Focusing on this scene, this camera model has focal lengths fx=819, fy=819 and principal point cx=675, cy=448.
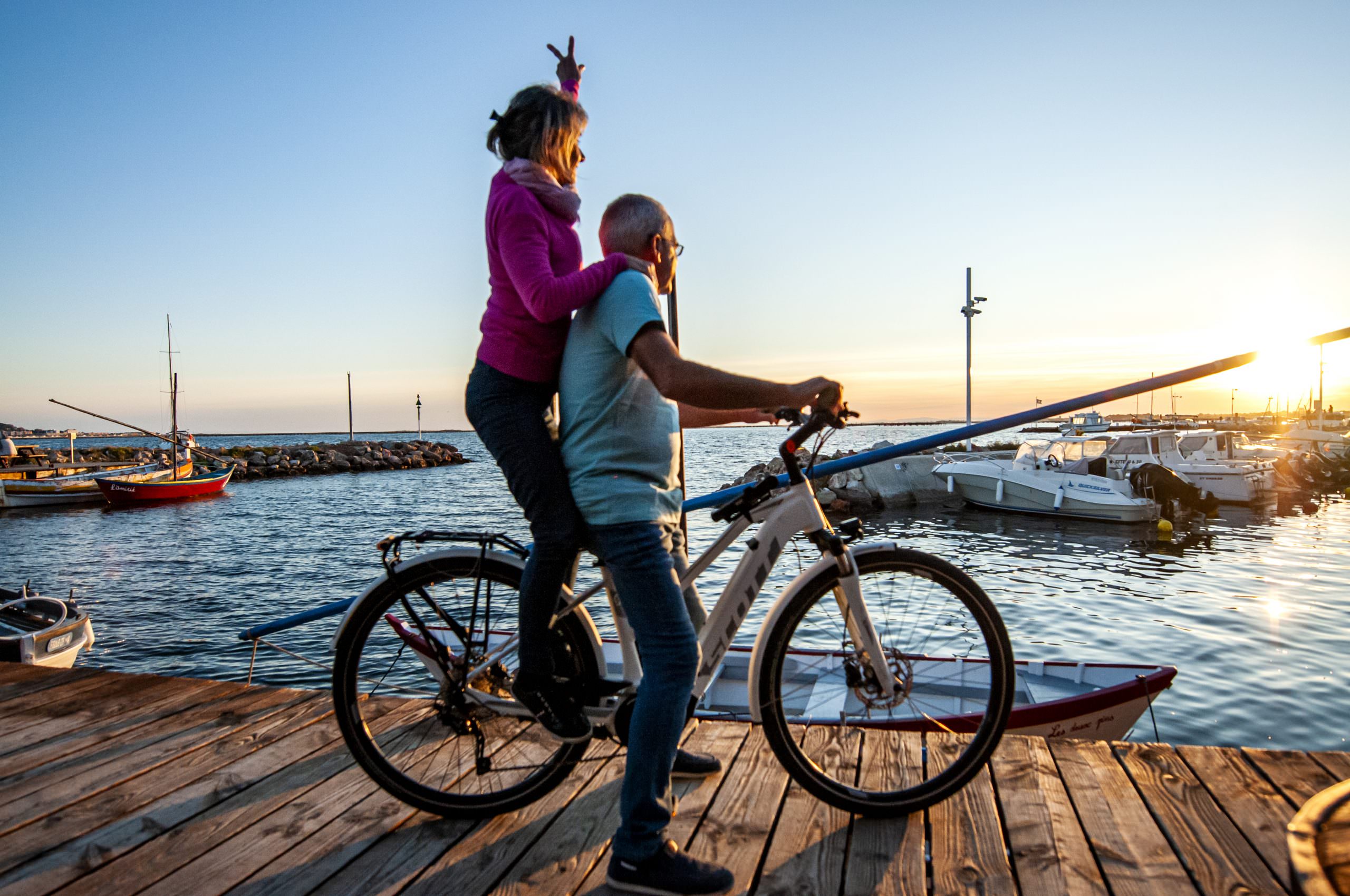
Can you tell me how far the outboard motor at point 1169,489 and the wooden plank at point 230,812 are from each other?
94.8 ft

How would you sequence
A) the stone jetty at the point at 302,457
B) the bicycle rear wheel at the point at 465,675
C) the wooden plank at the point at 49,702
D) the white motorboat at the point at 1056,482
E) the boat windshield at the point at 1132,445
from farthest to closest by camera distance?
the stone jetty at the point at 302,457 → the boat windshield at the point at 1132,445 → the white motorboat at the point at 1056,482 → the wooden plank at the point at 49,702 → the bicycle rear wheel at the point at 465,675

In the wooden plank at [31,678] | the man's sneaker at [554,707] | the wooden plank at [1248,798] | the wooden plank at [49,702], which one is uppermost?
the man's sneaker at [554,707]

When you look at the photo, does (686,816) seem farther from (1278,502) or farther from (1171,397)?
(1171,397)

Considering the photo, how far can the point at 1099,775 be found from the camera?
253 centimetres

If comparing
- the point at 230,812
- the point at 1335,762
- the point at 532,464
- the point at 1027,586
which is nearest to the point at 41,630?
the point at 230,812

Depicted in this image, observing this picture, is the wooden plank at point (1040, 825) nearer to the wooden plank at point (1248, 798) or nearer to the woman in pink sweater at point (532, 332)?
the wooden plank at point (1248, 798)

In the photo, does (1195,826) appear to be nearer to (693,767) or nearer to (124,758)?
(693,767)

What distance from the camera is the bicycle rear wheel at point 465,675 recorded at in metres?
2.35

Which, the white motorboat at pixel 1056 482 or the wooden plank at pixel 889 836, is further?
the white motorboat at pixel 1056 482

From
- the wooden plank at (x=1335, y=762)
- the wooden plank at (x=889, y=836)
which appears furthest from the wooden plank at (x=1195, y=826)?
the wooden plank at (x=889, y=836)

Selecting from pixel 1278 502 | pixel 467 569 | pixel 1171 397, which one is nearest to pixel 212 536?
pixel 467 569

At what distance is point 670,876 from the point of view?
1948 mm

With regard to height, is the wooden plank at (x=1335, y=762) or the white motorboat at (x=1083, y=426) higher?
the white motorboat at (x=1083, y=426)

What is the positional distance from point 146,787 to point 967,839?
2.52 meters
